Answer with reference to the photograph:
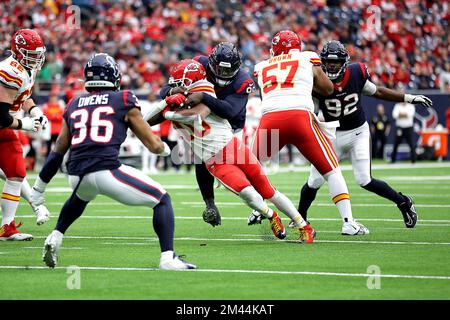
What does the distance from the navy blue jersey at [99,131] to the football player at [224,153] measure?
5.73ft

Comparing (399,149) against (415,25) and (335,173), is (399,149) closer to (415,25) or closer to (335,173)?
(415,25)

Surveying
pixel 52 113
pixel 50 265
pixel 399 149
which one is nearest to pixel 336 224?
pixel 50 265

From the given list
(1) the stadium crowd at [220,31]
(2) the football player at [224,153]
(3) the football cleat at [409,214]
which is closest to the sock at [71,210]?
(2) the football player at [224,153]

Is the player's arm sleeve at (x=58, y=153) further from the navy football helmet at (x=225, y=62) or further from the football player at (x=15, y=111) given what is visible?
the navy football helmet at (x=225, y=62)

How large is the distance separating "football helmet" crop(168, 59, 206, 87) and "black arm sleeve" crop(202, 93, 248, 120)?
338 mm

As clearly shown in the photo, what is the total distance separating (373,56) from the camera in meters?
29.3

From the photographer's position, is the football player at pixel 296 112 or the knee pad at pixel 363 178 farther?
the knee pad at pixel 363 178

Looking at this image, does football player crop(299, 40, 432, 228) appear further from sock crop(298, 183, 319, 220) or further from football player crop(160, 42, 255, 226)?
football player crop(160, 42, 255, 226)

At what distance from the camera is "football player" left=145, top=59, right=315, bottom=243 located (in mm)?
9359

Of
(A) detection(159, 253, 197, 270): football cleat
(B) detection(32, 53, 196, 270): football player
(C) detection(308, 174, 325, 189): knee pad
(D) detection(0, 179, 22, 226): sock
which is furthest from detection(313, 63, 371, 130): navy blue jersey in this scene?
(A) detection(159, 253, 197, 270): football cleat

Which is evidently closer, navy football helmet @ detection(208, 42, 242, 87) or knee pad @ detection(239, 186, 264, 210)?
knee pad @ detection(239, 186, 264, 210)

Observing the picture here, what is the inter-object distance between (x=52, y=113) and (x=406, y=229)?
13582 millimetres

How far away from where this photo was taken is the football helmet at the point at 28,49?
10234mm

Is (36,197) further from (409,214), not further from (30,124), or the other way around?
(409,214)
